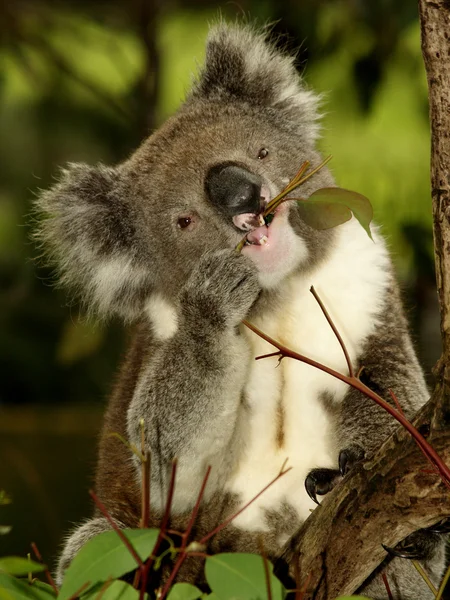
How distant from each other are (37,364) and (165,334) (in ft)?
16.2

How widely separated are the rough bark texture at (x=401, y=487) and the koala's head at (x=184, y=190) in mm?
807

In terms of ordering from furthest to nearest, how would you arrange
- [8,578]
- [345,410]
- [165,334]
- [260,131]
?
[260,131] → [165,334] → [345,410] → [8,578]

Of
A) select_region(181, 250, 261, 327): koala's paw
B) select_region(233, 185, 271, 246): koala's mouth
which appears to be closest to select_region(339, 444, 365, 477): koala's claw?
select_region(181, 250, 261, 327): koala's paw

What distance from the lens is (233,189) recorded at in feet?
8.54

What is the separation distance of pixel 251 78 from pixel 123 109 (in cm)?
283

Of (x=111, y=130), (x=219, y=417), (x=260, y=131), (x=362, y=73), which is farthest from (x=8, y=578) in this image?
(x=111, y=130)

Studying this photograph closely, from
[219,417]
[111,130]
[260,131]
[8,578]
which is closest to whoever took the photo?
[8,578]

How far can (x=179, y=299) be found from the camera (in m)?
2.49

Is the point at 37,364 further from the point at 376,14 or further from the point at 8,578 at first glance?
the point at 8,578

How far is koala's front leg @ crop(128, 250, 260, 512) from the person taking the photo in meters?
2.39

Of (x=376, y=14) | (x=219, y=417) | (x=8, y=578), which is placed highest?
(x=376, y=14)

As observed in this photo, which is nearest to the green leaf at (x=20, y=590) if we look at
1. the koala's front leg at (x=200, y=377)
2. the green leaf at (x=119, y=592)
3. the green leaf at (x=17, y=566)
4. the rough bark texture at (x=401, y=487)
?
the green leaf at (x=17, y=566)

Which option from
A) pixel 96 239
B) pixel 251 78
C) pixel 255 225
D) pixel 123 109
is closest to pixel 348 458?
pixel 255 225

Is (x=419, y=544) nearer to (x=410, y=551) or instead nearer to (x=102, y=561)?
(x=410, y=551)
